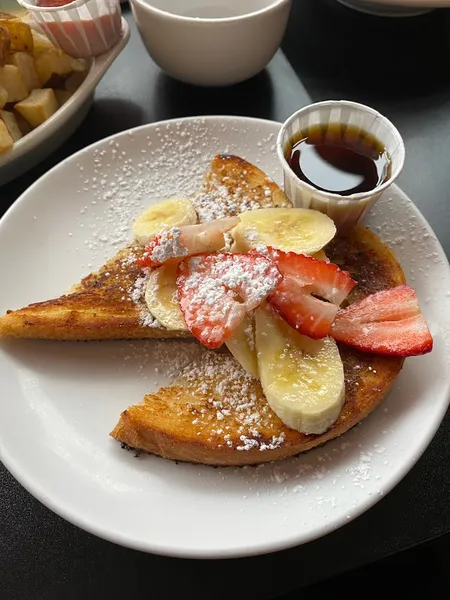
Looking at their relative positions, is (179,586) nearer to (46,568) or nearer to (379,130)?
(46,568)

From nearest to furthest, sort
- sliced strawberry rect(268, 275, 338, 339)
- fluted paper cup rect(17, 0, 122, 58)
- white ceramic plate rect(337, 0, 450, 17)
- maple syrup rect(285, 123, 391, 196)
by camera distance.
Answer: sliced strawberry rect(268, 275, 338, 339) < maple syrup rect(285, 123, 391, 196) < fluted paper cup rect(17, 0, 122, 58) < white ceramic plate rect(337, 0, 450, 17)

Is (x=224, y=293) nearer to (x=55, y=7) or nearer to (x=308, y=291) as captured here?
(x=308, y=291)

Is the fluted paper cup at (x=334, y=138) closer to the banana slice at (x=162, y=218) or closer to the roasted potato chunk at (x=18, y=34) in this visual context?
the banana slice at (x=162, y=218)

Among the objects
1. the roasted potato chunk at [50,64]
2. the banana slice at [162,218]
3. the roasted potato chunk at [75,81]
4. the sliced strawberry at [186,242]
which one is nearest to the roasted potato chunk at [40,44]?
the roasted potato chunk at [50,64]

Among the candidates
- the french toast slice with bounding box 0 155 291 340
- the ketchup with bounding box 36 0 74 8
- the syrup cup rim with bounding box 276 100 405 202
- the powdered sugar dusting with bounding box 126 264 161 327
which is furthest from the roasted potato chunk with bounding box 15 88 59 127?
the syrup cup rim with bounding box 276 100 405 202

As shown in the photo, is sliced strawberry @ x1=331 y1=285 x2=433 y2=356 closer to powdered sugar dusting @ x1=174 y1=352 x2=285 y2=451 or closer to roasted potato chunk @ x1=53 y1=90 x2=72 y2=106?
powdered sugar dusting @ x1=174 y1=352 x2=285 y2=451

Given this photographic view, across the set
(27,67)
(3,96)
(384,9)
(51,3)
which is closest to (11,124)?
(3,96)
